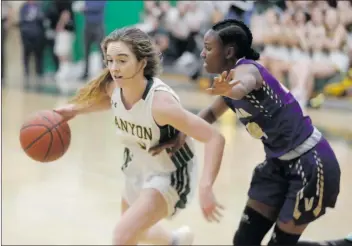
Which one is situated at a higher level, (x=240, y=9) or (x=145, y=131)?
(x=240, y=9)

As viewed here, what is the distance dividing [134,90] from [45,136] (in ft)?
1.85

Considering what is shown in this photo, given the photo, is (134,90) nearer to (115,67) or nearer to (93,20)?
(115,67)

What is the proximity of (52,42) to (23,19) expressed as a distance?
0.66 metres

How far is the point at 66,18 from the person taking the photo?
10.6m

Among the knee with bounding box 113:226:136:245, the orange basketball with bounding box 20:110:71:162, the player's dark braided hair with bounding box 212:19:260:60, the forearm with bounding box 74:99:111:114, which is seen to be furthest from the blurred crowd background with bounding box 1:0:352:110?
the knee with bounding box 113:226:136:245

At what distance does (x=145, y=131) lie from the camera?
308cm

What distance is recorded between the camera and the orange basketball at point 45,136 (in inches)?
130

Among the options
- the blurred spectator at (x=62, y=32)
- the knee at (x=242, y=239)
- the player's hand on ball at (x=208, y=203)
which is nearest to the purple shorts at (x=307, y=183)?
the knee at (x=242, y=239)

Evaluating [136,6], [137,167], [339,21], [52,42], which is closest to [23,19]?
[52,42]

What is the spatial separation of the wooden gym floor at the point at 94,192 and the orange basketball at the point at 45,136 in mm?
1072

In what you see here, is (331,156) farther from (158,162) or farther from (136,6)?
(136,6)

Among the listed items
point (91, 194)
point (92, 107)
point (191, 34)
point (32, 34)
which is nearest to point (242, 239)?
point (92, 107)

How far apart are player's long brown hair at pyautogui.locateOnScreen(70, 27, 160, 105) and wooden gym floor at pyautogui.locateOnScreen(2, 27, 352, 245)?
0.90 m

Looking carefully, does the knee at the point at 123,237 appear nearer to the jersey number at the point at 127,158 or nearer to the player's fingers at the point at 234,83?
the jersey number at the point at 127,158
